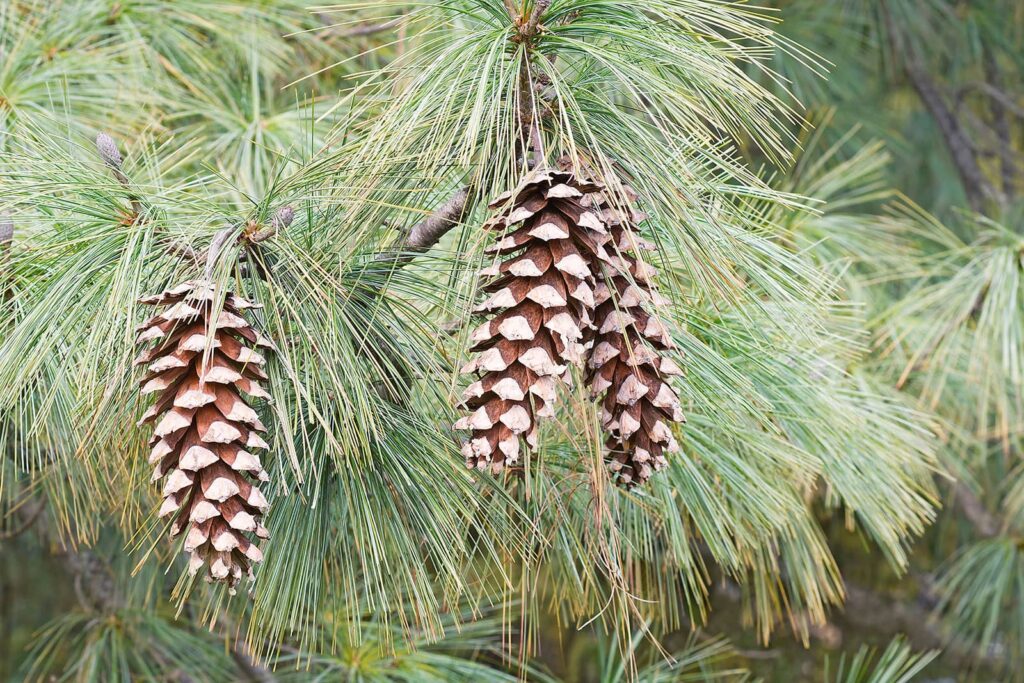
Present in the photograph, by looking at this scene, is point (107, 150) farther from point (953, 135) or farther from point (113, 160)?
point (953, 135)

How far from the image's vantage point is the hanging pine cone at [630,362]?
0.49 meters

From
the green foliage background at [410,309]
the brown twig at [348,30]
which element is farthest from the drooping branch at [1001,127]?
the brown twig at [348,30]

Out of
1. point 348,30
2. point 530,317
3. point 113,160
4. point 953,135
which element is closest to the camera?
point 530,317

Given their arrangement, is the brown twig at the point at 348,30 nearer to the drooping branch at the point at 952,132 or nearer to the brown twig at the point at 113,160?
the brown twig at the point at 113,160

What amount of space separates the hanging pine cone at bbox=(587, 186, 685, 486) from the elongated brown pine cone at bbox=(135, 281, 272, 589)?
Result: 18 cm

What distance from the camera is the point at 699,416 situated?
69 centimetres

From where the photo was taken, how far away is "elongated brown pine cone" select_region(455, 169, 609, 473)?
0.45 m

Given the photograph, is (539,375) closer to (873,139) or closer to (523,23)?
(523,23)

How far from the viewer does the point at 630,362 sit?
49 centimetres

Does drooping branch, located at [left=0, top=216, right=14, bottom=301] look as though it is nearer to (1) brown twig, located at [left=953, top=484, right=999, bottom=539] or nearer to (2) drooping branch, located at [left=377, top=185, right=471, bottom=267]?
(2) drooping branch, located at [left=377, top=185, right=471, bottom=267]

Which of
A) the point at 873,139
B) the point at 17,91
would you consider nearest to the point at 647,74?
the point at 17,91

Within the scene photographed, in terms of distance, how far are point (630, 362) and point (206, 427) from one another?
0.71 ft

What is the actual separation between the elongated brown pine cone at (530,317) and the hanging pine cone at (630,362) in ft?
0.12

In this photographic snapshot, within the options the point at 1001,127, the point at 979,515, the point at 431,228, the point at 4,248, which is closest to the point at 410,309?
the point at 431,228
